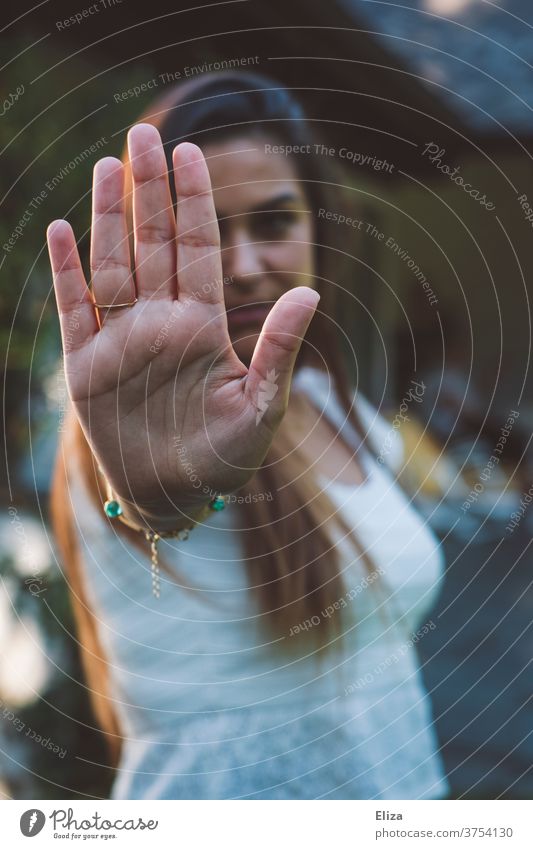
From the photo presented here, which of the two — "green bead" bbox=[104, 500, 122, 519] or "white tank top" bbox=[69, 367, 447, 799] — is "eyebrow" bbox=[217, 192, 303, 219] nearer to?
"white tank top" bbox=[69, 367, 447, 799]

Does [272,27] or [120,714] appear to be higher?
[272,27]

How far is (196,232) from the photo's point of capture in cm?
53

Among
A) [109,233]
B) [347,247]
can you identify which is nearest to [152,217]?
[109,233]

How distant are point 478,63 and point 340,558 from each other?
0.64 metres

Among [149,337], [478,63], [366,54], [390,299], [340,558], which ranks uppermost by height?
[366,54]

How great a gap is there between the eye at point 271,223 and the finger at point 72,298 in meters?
0.24

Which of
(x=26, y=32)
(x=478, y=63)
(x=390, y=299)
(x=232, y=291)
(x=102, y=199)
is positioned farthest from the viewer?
(x=390, y=299)

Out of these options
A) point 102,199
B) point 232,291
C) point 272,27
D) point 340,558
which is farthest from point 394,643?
point 272,27

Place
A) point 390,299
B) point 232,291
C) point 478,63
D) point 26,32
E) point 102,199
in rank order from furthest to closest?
point 390,299, point 478,63, point 26,32, point 232,291, point 102,199

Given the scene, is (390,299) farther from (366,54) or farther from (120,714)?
(120,714)

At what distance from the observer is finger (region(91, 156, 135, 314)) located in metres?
0.52

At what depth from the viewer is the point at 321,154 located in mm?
895

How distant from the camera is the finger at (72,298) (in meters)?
0.54

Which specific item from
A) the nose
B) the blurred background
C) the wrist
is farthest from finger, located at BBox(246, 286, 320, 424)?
the blurred background
